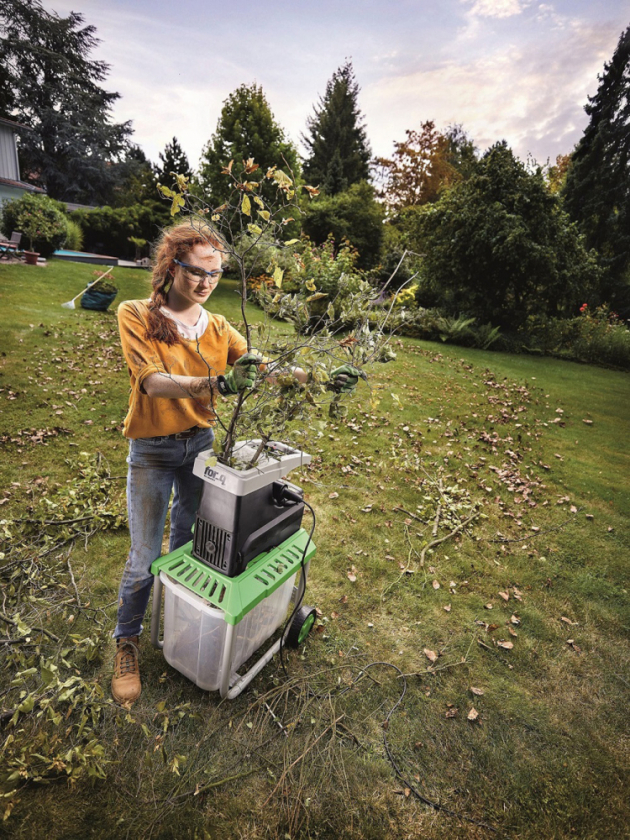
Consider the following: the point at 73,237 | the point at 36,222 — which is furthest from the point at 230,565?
the point at 73,237

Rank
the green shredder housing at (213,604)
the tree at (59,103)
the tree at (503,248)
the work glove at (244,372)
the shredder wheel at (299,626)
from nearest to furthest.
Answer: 1. the work glove at (244,372)
2. the green shredder housing at (213,604)
3. the shredder wheel at (299,626)
4. the tree at (503,248)
5. the tree at (59,103)

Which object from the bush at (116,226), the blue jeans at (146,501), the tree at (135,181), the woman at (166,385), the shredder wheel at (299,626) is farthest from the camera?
the tree at (135,181)

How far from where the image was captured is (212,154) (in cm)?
1541

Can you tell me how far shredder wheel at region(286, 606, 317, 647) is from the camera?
8.43ft

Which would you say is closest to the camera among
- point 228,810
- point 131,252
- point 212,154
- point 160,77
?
point 228,810

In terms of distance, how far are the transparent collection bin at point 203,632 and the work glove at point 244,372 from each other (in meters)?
1.07

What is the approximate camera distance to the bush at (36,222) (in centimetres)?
1316

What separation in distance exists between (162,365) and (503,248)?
11.4 metres

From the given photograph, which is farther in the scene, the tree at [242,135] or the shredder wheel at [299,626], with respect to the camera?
the tree at [242,135]

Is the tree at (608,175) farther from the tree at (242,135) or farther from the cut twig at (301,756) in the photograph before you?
the cut twig at (301,756)

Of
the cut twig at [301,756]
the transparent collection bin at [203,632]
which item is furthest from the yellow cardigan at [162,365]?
the cut twig at [301,756]

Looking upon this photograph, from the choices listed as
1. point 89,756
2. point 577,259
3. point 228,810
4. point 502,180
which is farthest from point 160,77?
point 577,259

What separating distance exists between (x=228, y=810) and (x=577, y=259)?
532 inches

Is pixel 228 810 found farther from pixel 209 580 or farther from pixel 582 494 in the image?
pixel 582 494
